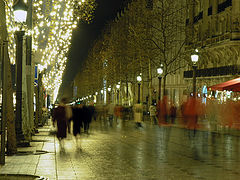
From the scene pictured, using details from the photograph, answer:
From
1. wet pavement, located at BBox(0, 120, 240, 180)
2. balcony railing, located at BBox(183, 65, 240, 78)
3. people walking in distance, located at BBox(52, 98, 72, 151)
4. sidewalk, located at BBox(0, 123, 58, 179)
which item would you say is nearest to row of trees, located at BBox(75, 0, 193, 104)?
balcony railing, located at BBox(183, 65, 240, 78)

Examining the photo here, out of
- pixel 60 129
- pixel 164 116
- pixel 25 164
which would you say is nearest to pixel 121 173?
Result: pixel 25 164

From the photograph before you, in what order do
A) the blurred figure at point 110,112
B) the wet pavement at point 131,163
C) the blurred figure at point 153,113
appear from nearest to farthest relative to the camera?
the wet pavement at point 131,163 < the blurred figure at point 110,112 < the blurred figure at point 153,113

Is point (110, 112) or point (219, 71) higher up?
point (219, 71)

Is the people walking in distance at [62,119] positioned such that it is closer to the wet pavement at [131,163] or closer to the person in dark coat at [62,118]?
the person in dark coat at [62,118]

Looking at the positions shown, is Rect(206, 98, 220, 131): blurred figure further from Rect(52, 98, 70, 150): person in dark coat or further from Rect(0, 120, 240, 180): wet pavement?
Rect(52, 98, 70, 150): person in dark coat

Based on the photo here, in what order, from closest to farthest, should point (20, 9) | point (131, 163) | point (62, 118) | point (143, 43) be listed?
point (131, 163), point (20, 9), point (62, 118), point (143, 43)

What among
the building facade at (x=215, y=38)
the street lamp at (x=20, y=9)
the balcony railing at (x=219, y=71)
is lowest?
the street lamp at (x=20, y=9)

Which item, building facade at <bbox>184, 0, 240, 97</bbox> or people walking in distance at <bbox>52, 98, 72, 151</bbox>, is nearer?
people walking in distance at <bbox>52, 98, 72, 151</bbox>

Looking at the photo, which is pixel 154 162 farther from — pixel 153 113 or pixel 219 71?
pixel 219 71

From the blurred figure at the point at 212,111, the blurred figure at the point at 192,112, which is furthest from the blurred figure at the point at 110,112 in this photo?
the blurred figure at the point at 192,112

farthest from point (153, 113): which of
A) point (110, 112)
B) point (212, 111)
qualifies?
point (212, 111)

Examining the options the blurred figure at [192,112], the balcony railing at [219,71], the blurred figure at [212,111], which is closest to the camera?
the blurred figure at [192,112]

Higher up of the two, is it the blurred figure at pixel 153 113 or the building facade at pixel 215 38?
the building facade at pixel 215 38

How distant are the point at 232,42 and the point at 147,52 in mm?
8002
